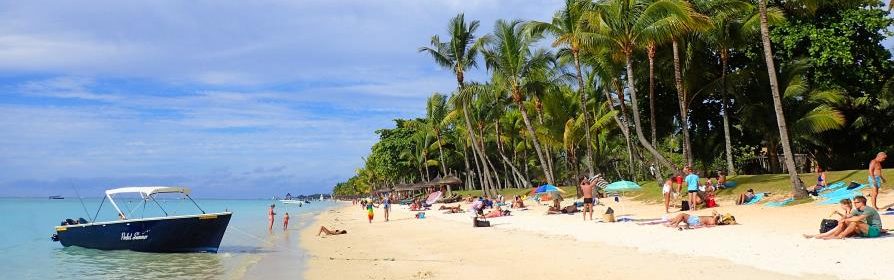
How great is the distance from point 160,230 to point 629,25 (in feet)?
55.4

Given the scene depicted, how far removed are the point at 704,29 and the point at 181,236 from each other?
686 inches

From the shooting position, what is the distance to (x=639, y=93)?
30859 mm

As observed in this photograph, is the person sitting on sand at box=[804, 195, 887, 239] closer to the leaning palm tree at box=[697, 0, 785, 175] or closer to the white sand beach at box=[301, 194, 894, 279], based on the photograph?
the white sand beach at box=[301, 194, 894, 279]

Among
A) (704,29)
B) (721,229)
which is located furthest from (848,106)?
(721,229)

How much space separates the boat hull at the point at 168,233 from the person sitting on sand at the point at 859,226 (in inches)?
575

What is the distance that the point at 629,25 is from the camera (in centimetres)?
2300

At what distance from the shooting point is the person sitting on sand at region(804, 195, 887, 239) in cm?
977

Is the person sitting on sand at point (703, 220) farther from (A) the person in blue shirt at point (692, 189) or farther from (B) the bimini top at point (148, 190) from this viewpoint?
(B) the bimini top at point (148, 190)

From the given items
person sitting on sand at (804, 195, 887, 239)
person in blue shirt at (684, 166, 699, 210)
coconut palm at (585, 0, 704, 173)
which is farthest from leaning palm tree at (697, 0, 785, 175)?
person sitting on sand at (804, 195, 887, 239)

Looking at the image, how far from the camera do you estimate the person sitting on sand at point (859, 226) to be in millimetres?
9766

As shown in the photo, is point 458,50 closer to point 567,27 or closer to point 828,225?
point 567,27

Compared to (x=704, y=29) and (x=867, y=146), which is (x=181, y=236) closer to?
(x=704, y=29)

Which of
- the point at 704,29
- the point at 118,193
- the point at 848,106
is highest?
the point at 704,29

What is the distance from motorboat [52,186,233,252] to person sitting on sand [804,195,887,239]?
14.6m
